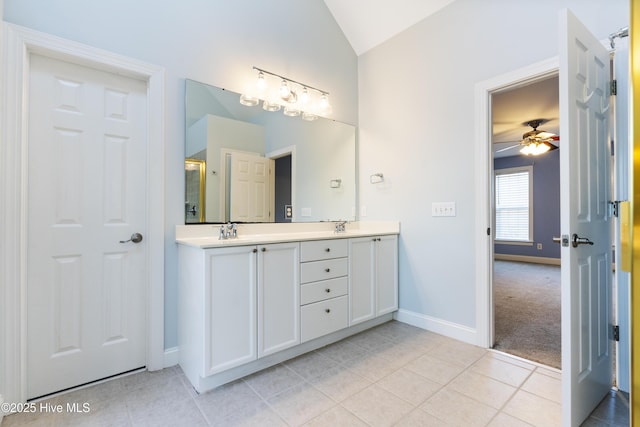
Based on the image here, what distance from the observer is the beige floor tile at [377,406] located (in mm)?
1442

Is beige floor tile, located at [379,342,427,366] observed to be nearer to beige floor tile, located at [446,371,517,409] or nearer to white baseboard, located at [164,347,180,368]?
beige floor tile, located at [446,371,517,409]

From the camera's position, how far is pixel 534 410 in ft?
4.95

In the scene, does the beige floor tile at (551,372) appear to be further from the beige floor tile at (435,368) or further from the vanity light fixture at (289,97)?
the vanity light fixture at (289,97)

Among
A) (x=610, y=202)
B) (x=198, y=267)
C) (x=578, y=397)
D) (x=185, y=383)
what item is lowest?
(x=185, y=383)

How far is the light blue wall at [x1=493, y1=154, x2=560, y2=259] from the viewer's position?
587 centimetres

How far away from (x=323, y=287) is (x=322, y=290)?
23 millimetres

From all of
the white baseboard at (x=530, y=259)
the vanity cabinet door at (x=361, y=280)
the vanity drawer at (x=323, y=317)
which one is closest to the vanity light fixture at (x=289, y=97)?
the vanity cabinet door at (x=361, y=280)

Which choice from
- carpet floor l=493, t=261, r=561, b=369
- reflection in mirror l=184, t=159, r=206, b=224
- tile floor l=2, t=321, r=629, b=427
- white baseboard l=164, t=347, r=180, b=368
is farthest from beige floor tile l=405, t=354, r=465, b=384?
reflection in mirror l=184, t=159, r=206, b=224

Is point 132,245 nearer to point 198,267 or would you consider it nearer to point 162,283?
point 162,283

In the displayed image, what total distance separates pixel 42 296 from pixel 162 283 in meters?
0.59

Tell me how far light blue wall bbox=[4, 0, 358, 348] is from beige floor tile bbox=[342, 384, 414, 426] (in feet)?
4.11

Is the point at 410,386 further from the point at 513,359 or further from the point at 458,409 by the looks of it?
the point at 513,359

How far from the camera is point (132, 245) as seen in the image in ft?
6.21

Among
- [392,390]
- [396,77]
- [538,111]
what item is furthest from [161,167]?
[538,111]
